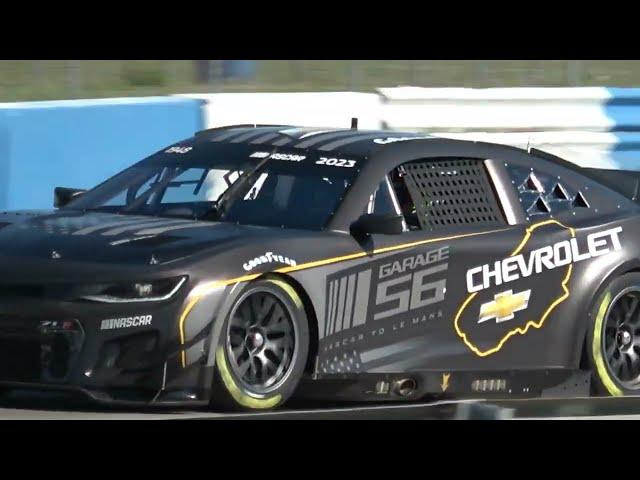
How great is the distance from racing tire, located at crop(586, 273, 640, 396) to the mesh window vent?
0.82m

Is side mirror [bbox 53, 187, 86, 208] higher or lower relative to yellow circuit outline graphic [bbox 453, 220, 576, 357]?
higher

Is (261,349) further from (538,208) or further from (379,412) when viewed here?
(538,208)

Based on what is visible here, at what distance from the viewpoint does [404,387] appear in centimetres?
792

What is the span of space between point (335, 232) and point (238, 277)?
0.83 metres

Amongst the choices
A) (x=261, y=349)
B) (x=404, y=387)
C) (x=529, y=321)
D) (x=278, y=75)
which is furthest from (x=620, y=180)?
(x=278, y=75)

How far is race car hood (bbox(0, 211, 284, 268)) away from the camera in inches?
277

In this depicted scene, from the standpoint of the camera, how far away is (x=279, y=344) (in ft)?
23.9

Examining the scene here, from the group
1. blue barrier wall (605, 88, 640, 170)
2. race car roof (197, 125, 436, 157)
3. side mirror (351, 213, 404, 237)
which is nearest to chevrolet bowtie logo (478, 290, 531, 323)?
side mirror (351, 213, 404, 237)

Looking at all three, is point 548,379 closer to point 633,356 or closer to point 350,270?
point 633,356

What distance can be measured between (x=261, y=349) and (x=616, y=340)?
8.39 ft

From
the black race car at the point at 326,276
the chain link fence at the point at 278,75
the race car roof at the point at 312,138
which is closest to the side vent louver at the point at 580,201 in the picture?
the black race car at the point at 326,276

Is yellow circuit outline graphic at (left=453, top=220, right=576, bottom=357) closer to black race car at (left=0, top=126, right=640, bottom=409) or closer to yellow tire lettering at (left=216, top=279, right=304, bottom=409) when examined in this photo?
black race car at (left=0, top=126, right=640, bottom=409)

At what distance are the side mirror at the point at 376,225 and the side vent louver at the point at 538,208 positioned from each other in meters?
1.29
